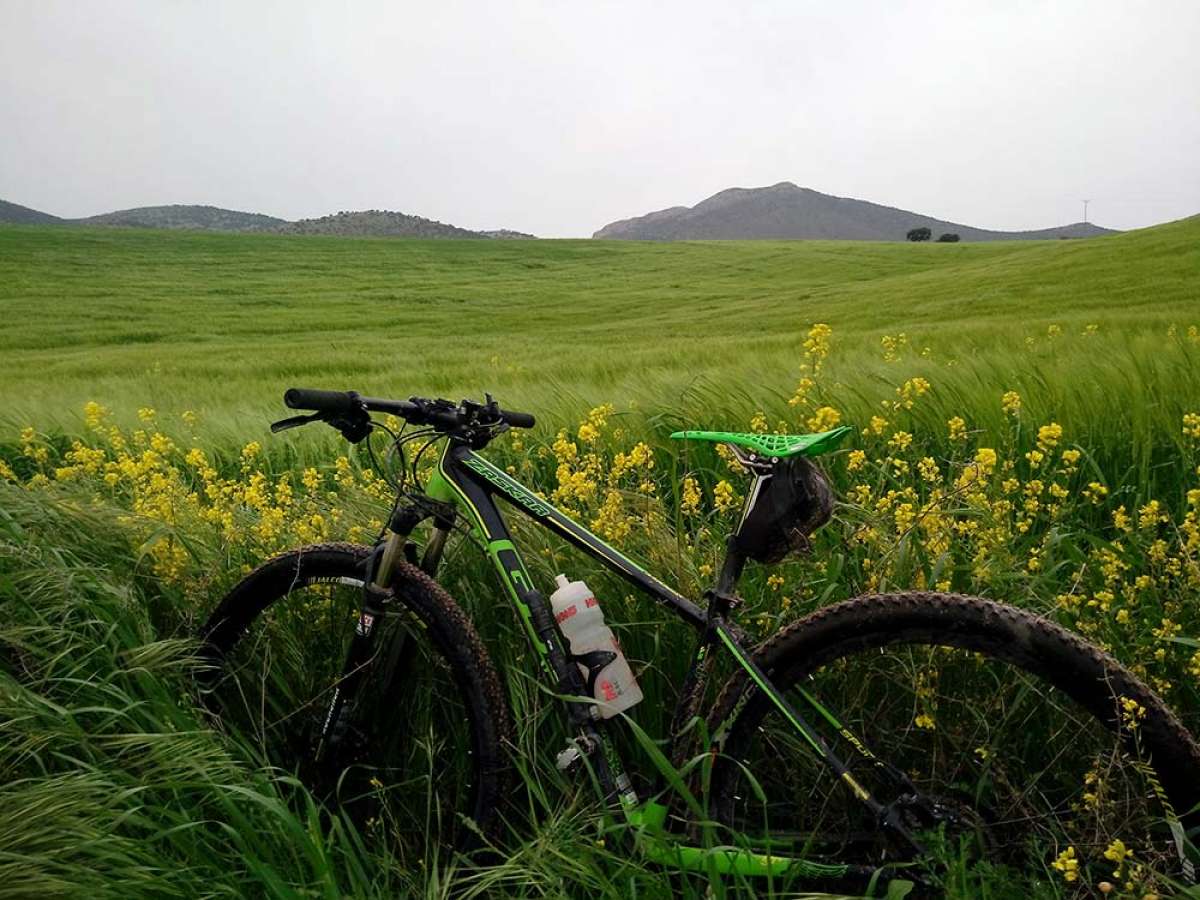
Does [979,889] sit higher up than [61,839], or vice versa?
[61,839]

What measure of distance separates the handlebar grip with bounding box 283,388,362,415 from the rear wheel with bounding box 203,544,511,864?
421 millimetres

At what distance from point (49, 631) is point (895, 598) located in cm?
220

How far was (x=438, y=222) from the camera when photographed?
11225cm

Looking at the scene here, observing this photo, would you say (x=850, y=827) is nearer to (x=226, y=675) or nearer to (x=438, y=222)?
(x=226, y=675)

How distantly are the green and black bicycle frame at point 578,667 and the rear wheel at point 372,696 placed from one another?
0.16 m

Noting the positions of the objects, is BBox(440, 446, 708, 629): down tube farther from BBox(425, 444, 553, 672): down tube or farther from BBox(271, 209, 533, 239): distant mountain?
BBox(271, 209, 533, 239): distant mountain

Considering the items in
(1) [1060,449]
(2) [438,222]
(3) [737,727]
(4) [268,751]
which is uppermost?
(2) [438,222]

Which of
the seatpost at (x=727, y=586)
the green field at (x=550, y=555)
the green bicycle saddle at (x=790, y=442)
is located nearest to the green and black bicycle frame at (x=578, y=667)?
the seatpost at (x=727, y=586)

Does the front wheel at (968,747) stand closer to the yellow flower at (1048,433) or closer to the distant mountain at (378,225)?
the yellow flower at (1048,433)

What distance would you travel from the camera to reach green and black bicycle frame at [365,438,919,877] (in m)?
1.71

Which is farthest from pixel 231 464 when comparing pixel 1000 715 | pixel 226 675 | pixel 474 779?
pixel 1000 715

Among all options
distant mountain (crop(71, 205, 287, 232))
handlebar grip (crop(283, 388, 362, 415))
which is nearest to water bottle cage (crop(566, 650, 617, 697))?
handlebar grip (crop(283, 388, 362, 415))

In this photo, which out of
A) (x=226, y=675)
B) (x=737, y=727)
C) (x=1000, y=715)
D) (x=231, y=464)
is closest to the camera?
(x=737, y=727)

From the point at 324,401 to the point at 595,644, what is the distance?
90 centimetres
